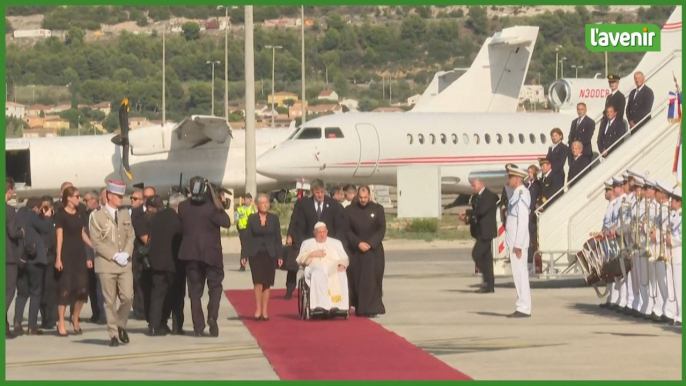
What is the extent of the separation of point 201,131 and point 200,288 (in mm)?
30239

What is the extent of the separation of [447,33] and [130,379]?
489 ft

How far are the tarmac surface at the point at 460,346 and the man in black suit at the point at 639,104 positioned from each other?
3.60 m

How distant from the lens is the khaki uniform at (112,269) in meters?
14.5

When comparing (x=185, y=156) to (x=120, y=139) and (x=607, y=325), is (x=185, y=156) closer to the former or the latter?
(x=120, y=139)

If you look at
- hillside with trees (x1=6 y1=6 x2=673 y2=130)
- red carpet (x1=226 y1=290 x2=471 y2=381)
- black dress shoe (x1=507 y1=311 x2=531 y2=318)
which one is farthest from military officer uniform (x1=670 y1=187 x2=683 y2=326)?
hillside with trees (x1=6 y1=6 x2=673 y2=130)

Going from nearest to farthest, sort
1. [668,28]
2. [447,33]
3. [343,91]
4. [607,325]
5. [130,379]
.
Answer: [130,379], [607,325], [668,28], [343,91], [447,33]

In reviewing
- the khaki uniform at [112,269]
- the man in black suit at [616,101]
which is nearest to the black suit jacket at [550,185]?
the man in black suit at [616,101]

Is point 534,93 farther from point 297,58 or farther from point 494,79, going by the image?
point 494,79

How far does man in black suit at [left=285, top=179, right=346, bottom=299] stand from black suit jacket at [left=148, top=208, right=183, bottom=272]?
9.65ft

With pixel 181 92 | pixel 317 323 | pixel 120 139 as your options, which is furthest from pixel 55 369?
pixel 181 92

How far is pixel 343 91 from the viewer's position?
148250 millimetres

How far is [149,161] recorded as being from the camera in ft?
151

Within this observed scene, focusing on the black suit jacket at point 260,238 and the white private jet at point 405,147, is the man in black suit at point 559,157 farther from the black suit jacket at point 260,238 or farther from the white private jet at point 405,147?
the white private jet at point 405,147

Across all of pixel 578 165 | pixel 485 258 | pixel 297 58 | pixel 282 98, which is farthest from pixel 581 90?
pixel 297 58
